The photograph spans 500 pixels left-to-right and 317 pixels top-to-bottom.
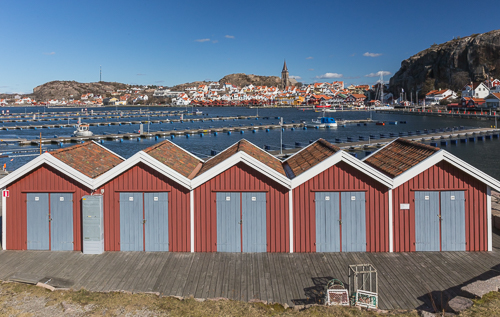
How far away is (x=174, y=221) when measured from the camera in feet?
38.8

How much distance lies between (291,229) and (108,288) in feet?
17.0

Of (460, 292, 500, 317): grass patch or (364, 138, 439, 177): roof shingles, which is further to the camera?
(364, 138, 439, 177): roof shingles

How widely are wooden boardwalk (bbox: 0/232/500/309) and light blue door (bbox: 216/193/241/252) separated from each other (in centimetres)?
32

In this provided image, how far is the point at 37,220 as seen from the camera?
1202cm

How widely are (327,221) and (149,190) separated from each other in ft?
17.4

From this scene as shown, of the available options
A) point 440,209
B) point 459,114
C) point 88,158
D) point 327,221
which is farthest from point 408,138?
point 459,114

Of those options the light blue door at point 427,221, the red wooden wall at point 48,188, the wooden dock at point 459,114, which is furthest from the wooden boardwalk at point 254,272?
the wooden dock at point 459,114

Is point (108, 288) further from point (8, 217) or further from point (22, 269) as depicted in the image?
point (8, 217)

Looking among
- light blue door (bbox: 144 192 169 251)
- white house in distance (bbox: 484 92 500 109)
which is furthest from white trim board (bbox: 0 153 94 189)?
white house in distance (bbox: 484 92 500 109)

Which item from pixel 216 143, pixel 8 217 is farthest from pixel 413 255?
pixel 216 143

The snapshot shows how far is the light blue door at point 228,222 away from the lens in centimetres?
1174

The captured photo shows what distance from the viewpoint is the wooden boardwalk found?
30.2ft

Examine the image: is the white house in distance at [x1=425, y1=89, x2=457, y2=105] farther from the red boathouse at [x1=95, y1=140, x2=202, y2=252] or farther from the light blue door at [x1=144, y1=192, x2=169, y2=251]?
the light blue door at [x1=144, y1=192, x2=169, y2=251]

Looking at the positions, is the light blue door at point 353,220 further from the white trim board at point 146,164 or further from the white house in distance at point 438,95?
the white house in distance at point 438,95
